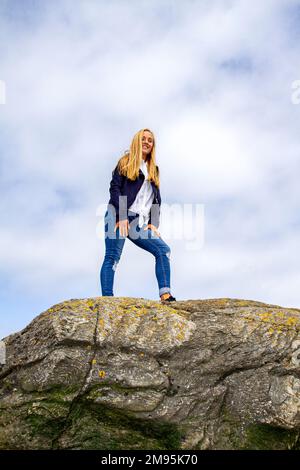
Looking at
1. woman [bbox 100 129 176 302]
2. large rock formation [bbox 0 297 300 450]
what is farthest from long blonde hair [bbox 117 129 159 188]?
large rock formation [bbox 0 297 300 450]

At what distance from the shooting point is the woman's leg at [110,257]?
36.2 ft

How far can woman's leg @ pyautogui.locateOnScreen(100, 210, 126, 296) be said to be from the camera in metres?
11.0

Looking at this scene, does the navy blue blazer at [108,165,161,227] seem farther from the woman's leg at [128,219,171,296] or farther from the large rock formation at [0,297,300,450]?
the large rock formation at [0,297,300,450]

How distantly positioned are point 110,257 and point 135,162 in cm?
211

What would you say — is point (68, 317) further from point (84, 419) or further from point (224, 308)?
point (224, 308)

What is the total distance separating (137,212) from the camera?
37.1 feet

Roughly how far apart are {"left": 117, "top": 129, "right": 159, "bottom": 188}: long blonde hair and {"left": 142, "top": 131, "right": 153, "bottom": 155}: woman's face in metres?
0.08

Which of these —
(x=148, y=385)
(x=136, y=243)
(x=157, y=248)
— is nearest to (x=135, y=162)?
(x=136, y=243)

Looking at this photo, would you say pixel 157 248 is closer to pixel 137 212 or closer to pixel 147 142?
pixel 137 212

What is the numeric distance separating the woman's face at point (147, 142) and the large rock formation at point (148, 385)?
13.4 feet

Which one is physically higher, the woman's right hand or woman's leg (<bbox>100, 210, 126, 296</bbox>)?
the woman's right hand

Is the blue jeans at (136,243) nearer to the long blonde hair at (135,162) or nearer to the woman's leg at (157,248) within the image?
the woman's leg at (157,248)
